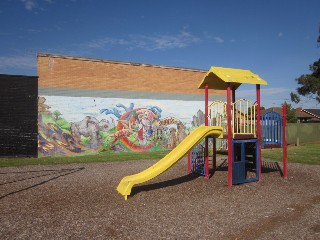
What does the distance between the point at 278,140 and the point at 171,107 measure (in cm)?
1185

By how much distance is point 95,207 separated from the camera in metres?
7.61

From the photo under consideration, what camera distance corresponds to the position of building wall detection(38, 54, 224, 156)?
61.6 ft

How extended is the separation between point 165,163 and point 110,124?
11665 millimetres

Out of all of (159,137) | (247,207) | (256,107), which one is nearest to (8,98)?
(159,137)

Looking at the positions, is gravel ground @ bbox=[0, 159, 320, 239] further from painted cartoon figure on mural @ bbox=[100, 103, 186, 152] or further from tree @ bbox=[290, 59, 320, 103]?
tree @ bbox=[290, 59, 320, 103]

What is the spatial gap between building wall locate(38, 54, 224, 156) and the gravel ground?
7.22 metres

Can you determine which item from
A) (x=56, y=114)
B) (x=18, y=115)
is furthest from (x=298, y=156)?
(x=18, y=115)

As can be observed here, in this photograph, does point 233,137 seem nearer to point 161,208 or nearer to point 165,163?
point 165,163

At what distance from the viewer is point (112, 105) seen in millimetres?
20516

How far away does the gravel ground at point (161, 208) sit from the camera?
5879 mm

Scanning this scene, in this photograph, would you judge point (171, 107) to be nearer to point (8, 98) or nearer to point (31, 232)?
point (8, 98)

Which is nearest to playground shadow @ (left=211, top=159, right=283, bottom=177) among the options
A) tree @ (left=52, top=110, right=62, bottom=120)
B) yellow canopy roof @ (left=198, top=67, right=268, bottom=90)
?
yellow canopy roof @ (left=198, top=67, right=268, bottom=90)

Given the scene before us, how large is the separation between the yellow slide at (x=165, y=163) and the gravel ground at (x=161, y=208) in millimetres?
410

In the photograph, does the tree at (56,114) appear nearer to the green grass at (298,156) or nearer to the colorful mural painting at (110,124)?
the colorful mural painting at (110,124)
